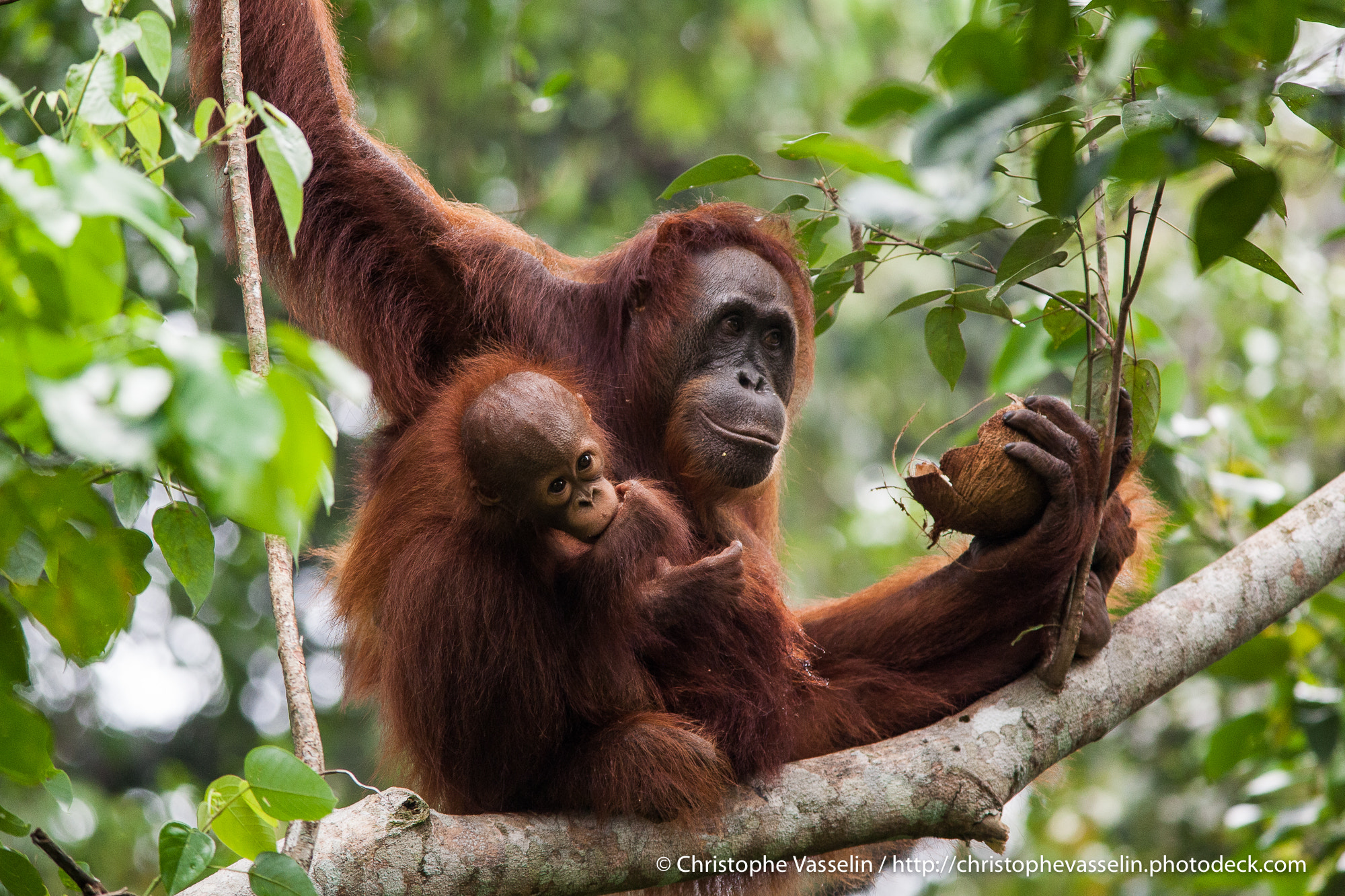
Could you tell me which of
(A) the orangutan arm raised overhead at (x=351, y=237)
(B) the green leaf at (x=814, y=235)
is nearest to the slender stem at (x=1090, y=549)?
(B) the green leaf at (x=814, y=235)

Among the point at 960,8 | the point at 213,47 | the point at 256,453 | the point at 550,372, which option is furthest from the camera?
the point at 960,8

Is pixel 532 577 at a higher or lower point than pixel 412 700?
higher

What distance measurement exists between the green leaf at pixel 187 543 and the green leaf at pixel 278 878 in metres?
0.50

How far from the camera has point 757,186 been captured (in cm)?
927

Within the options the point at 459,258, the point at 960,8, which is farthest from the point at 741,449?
the point at 960,8

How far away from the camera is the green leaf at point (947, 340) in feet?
9.59

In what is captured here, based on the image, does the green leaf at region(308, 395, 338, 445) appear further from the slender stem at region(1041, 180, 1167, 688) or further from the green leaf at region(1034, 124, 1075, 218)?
the slender stem at region(1041, 180, 1167, 688)

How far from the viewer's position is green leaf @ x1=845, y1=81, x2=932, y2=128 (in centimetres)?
135

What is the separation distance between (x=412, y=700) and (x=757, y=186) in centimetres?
735

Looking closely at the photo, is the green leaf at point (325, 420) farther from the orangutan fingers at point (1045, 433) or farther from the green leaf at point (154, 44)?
the orangutan fingers at point (1045, 433)

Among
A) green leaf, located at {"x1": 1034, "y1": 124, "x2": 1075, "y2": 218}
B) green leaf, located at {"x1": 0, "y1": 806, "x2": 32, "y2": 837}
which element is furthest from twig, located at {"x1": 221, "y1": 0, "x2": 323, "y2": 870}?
green leaf, located at {"x1": 1034, "y1": 124, "x2": 1075, "y2": 218}

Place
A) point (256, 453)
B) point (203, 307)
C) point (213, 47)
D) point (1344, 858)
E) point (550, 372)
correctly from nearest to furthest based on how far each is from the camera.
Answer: point (256, 453) → point (550, 372) → point (213, 47) → point (1344, 858) → point (203, 307)

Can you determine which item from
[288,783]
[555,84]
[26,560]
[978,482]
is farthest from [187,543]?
[555,84]

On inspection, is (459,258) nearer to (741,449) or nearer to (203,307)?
(741,449)
